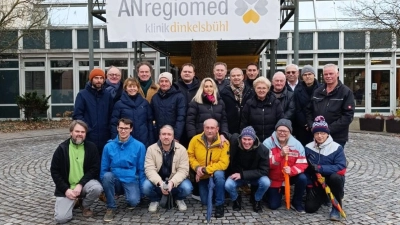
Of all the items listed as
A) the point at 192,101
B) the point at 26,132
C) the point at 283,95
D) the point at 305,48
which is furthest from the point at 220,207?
the point at 305,48

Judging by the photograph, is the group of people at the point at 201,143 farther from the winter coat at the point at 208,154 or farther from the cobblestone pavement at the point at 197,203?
the cobblestone pavement at the point at 197,203

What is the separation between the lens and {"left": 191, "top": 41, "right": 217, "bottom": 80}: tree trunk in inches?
331

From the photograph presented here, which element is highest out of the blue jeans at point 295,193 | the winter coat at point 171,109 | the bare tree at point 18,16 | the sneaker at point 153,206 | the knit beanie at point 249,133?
the bare tree at point 18,16

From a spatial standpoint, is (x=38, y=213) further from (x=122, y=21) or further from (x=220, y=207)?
(x=122, y=21)

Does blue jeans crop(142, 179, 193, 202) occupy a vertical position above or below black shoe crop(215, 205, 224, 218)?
above

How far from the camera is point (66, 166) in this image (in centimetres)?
487

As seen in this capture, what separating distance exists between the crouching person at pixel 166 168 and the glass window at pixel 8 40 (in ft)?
41.1

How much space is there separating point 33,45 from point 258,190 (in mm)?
17003

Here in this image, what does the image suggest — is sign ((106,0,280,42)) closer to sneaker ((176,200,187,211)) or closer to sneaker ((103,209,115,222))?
sneaker ((176,200,187,211))

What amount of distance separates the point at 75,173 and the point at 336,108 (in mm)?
3497

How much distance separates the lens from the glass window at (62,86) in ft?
63.2

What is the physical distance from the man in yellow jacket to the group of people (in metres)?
0.01

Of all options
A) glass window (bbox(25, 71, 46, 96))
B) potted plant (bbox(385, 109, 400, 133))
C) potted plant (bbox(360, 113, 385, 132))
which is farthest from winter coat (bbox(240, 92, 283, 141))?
glass window (bbox(25, 71, 46, 96))

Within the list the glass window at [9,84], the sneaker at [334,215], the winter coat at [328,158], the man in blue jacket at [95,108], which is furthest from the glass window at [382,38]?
the glass window at [9,84]
